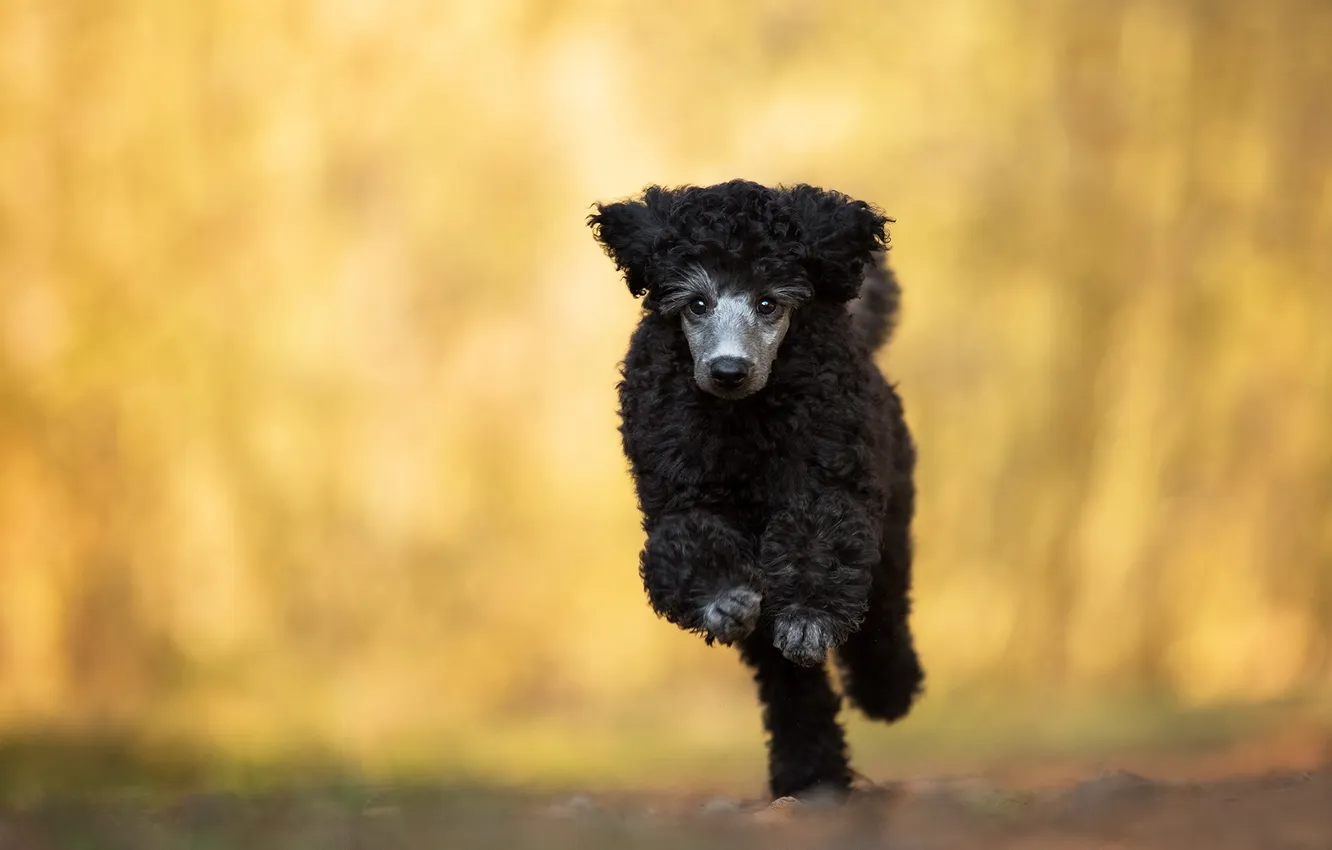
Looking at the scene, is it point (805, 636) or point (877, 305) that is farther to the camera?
point (877, 305)

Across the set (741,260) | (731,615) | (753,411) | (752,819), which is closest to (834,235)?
(741,260)

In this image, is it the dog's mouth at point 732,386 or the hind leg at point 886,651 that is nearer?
the dog's mouth at point 732,386

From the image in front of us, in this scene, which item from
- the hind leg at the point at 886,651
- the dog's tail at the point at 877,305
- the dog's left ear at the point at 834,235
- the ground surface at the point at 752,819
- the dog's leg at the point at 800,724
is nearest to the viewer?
the ground surface at the point at 752,819

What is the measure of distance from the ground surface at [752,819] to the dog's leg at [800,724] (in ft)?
0.50

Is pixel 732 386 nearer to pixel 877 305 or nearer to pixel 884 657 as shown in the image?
pixel 877 305

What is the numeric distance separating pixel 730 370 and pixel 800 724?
174 cm

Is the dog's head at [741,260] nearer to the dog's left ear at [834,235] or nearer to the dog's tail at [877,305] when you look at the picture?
the dog's left ear at [834,235]

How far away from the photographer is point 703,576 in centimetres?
465

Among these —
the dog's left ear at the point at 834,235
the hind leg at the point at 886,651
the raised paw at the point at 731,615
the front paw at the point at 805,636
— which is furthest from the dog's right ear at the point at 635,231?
the hind leg at the point at 886,651

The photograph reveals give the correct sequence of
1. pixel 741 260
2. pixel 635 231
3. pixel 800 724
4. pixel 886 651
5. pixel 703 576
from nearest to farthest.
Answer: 1. pixel 703 576
2. pixel 741 260
3. pixel 635 231
4. pixel 800 724
5. pixel 886 651

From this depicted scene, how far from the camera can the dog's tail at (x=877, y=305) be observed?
19.9ft

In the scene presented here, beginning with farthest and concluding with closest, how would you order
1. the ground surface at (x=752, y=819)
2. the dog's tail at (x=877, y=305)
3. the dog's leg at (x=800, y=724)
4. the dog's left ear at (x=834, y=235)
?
the dog's tail at (x=877, y=305), the dog's leg at (x=800, y=724), the dog's left ear at (x=834, y=235), the ground surface at (x=752, y=819)

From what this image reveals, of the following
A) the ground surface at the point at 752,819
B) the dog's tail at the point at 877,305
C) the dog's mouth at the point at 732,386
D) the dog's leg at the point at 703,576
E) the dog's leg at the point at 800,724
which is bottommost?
the ground surface at the point at 752,819

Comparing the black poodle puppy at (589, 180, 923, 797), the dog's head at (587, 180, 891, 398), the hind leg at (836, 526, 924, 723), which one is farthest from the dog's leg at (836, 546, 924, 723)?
the dog's head at (587, 180, 891, 398)
